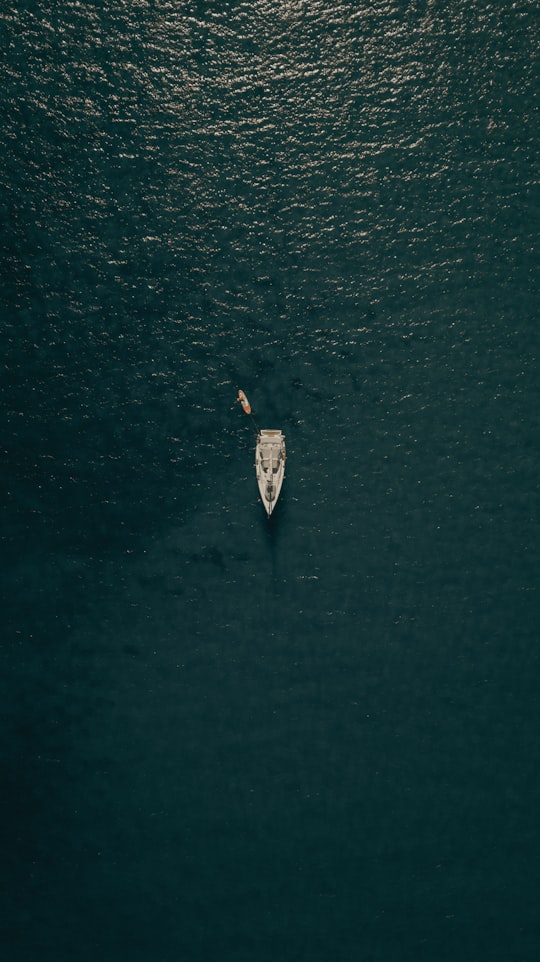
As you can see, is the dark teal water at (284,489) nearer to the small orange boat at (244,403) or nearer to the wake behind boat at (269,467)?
the small orange boat at (244,403)

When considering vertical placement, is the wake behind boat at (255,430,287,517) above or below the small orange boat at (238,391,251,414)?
below

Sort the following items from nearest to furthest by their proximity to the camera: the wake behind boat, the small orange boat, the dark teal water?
1. the dark teal water
2. the wake behind boat
3. the small orange boat

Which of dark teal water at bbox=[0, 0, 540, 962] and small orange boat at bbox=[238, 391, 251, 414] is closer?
dark teal water at bbox=[0, 0, 540, 962]

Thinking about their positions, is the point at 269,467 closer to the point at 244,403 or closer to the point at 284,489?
the point at 284,489

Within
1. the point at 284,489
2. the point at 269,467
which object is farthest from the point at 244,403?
the point at 284,489

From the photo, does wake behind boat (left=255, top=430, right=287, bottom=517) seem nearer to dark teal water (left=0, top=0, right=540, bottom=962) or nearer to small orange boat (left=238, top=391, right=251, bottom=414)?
dark teal water (left=0, top=0, right=540, bottom=962)

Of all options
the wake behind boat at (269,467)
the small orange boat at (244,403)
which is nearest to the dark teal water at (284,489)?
the small orange boat at (244,403)

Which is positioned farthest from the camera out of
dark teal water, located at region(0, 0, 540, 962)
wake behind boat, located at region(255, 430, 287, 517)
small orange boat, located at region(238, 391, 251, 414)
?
small orange boat, located at region(238, 391, 251, 414)

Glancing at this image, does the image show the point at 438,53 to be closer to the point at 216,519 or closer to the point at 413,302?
the point at 413,302

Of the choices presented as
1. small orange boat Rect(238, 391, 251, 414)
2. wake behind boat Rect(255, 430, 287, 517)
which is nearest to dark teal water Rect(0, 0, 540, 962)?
small orange boat Rect(238, 391, 251, 414)
